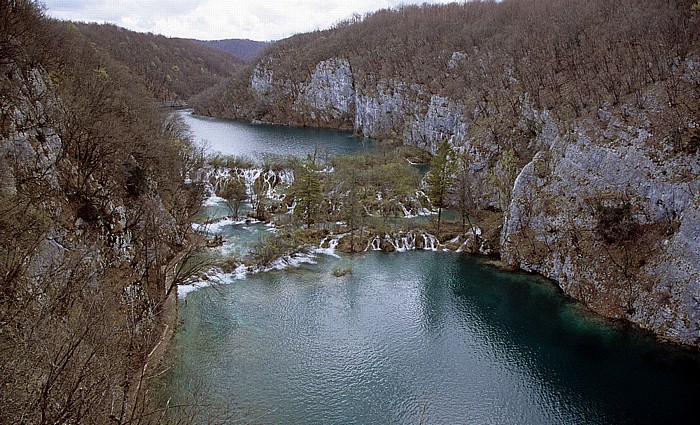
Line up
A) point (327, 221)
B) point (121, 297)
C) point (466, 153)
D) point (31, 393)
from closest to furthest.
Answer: point (31, 393), point (121, 297), point (327, 221), point (466, 153)

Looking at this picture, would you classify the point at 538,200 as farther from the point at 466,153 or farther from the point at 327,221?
the point at 327,221

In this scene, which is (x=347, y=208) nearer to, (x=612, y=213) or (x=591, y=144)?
(x=591, y=144)

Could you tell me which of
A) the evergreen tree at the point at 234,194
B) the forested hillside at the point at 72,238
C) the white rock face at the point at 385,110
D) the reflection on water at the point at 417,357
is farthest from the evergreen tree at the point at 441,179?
the white rock face at the point at 385,110

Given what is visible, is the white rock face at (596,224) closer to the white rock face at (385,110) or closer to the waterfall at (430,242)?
the waterfall at (430,242)

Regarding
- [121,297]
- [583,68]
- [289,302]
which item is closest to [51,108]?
[121,297]

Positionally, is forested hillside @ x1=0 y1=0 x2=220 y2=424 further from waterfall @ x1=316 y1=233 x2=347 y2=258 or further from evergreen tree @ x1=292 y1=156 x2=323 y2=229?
evergreen tree @ x1=292 y1=156 x2=323 y2=229

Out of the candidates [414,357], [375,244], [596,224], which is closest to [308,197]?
[375,244]
